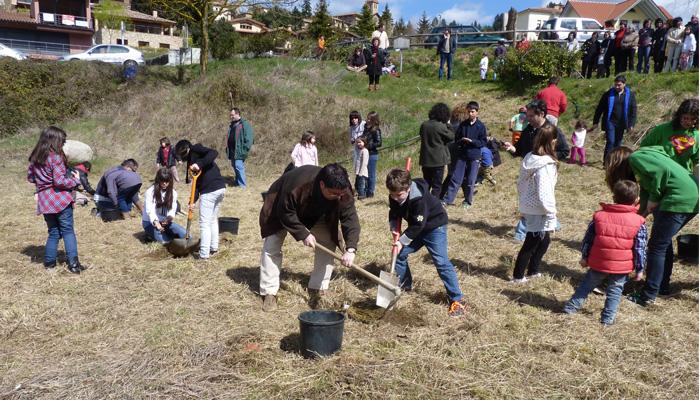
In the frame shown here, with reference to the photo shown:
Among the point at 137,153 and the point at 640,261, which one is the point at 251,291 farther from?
the point at 137,153

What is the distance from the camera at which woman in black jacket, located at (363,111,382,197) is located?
9.56m

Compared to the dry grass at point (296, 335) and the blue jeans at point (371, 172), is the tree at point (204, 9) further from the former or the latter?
the dry grass at point (296, 335)

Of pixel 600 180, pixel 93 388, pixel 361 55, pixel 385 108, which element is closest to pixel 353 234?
pixel 93 388

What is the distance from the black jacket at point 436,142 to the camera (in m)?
8.04

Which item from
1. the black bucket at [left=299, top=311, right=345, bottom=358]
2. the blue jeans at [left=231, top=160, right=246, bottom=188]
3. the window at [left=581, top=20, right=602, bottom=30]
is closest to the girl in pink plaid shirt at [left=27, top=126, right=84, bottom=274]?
the black bucket at [left=299, top=311, right=345, bottom=358]

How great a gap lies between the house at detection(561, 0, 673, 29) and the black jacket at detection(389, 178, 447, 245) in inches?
1506

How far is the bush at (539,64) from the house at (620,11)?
85.9ft

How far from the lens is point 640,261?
4.29 metres

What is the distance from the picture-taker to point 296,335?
Answer: 14.3 ft

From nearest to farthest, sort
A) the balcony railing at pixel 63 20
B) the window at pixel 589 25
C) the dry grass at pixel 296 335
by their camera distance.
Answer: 1. the dry grass at pixel 296 335
2. the window at pixel 589 25
3. the balcony railing at pixel 63 20

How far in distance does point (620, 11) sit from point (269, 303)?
47.9 metres

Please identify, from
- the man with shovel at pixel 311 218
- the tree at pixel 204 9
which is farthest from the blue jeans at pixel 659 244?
the tree at pixel 204 9

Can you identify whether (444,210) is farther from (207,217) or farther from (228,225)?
(228,225)

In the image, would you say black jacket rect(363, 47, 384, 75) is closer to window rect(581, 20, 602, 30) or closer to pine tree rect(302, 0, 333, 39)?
window rect(581, 20, 602, 30)
